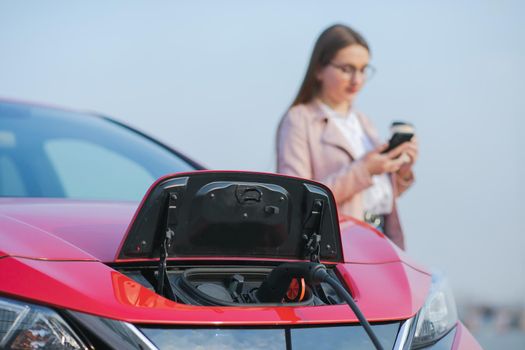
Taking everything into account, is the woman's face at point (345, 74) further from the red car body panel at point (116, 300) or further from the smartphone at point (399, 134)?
the red car body panel at point (116, 300)

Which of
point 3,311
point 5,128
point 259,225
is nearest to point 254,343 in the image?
point 259,225

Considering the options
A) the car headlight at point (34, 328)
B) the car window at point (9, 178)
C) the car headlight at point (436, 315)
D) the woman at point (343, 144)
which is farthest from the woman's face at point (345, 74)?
the car headlight at point (34, 328)

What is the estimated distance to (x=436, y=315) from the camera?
8.05ft

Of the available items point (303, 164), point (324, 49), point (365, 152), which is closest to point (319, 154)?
point (303, 164)

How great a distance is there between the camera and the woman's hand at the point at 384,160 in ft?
12.7

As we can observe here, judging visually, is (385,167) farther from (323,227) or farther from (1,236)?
(1,236)

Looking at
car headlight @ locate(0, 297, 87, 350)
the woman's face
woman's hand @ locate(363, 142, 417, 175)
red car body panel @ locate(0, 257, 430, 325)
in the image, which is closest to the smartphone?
woman's hand @ locate(363, 142, 417, 175)

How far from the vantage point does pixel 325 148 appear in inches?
162

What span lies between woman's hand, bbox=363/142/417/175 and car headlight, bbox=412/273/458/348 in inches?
46.7

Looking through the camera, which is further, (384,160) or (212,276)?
(384,160)

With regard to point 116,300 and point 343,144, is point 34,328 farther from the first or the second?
point 343,144

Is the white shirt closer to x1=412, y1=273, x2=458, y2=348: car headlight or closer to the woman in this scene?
the woman

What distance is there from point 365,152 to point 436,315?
5.91 ft

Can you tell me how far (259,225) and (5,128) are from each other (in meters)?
1.55
